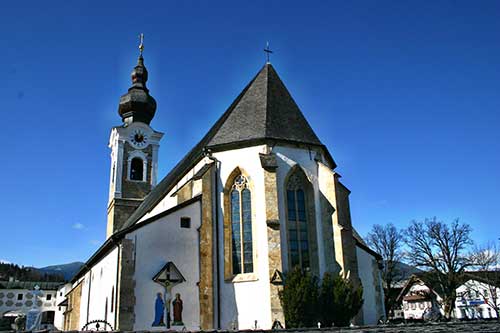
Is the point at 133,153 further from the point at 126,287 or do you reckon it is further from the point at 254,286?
the point at 254,286

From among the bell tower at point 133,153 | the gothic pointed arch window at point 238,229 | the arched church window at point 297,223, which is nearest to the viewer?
the gothic pointed arch window at point 238,229

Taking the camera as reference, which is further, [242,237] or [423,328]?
[242,237]

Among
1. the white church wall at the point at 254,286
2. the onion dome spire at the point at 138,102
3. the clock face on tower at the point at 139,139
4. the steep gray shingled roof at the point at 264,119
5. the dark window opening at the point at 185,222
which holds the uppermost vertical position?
the onion dome spire at the point at 138,102

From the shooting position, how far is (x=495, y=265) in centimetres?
4062

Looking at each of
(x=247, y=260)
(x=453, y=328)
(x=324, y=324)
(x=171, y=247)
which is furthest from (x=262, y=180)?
(x=453, y=328)

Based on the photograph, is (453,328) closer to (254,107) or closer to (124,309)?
(124,309)

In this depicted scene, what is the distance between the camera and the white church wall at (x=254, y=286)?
18250 millimetres

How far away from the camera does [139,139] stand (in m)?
38.4

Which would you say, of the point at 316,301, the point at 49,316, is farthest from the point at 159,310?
the point at 49,316


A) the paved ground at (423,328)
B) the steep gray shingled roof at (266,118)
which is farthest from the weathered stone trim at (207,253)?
the paved ground at (423,328)

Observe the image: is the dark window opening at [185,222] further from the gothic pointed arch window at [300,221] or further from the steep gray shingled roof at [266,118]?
the gothic pointed arch window at [300,221]

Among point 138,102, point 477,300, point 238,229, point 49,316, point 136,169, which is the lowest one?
point 49,316

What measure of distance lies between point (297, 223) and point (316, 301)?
11.4ft

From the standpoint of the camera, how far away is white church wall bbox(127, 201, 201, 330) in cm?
1823
